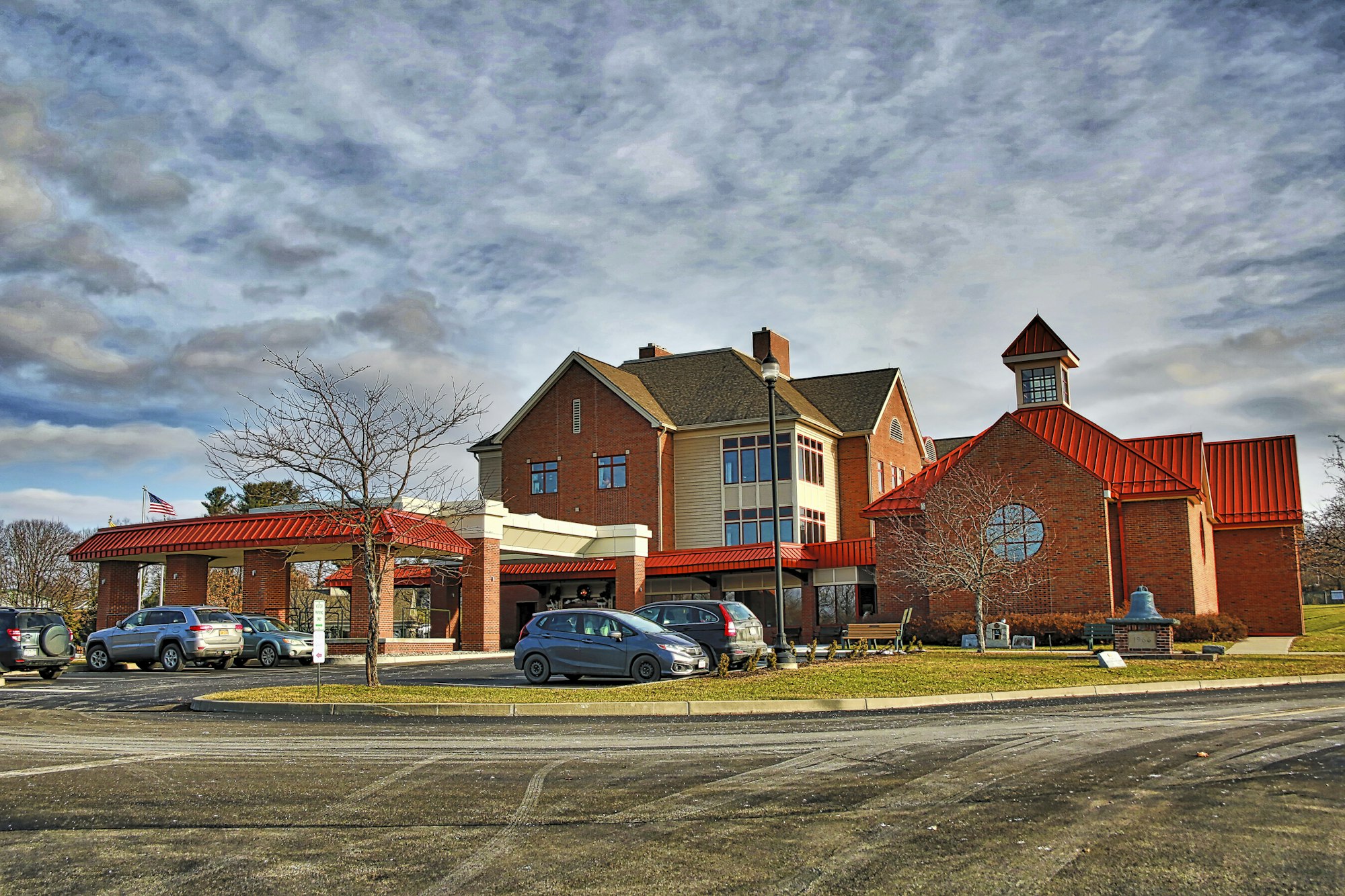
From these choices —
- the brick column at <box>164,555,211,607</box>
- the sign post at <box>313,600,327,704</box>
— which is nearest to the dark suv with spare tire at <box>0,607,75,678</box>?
the brick column at <box>164,555,211,607</box>

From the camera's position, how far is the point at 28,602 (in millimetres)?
60375

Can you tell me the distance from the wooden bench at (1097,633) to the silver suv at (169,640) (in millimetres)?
21965

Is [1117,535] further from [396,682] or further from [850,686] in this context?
[396,682]

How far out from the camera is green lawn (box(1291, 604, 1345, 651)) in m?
31.0

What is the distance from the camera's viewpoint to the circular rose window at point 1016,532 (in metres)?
35.9

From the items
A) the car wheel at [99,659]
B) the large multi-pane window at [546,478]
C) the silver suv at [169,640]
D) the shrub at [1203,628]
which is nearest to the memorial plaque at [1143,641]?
the shrub at [1203,628]

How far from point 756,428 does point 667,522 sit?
5577 millimetres

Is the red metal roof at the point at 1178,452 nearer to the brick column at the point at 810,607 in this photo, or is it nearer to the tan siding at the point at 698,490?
the brick column at the point at 810,607

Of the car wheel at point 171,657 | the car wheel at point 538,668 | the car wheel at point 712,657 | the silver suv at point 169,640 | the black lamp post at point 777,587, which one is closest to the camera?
the car wheel at point 538,668

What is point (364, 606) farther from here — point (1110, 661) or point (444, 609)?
point (1110, 661)

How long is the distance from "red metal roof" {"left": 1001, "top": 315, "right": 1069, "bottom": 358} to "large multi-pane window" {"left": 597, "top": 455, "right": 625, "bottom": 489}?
16.8 metres

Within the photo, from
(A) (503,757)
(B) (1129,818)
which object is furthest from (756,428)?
(B) (1129,818)

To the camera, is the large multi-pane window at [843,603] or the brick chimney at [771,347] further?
the brick chimney at [771,347]

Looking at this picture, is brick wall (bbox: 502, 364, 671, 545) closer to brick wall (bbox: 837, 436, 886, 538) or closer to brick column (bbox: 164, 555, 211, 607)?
brick wall (bbox: 837, 436, 886, 538)
